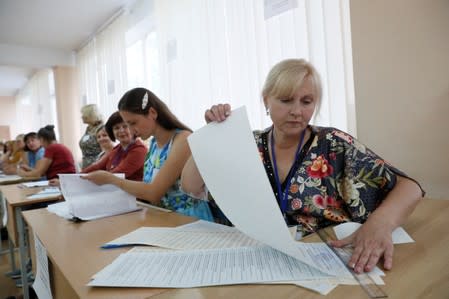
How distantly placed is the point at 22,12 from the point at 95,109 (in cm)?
159

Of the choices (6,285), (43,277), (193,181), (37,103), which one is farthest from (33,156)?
(193,181)

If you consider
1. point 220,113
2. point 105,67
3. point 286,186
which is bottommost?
point 286,186

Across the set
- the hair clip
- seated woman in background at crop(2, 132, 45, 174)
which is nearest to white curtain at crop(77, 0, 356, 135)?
the hair clip

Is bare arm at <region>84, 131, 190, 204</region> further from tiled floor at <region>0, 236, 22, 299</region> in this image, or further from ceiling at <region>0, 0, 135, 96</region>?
ceiling at <region>0, 0, 135, 96</region>

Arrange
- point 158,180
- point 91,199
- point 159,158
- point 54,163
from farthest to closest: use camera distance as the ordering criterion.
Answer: point 54,163 < point 159,158 < point 158,180 < point 91,199

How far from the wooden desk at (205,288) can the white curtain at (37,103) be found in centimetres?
569

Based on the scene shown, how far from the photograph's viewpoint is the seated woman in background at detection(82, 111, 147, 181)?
1.88m

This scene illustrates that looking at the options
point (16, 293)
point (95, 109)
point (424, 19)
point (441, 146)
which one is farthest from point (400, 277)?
point (95, 109)

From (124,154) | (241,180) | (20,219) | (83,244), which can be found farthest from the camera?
(124,154)

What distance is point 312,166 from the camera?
3.05 ft

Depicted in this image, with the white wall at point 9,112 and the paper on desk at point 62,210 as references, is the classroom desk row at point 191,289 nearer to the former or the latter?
the paper on desk at point 62,210

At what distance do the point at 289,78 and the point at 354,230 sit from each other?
478 mm

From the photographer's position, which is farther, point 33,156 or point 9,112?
point 9,112

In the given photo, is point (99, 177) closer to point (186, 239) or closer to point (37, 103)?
point (186, 239)
